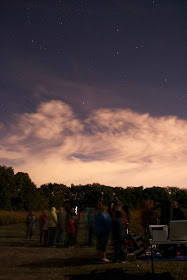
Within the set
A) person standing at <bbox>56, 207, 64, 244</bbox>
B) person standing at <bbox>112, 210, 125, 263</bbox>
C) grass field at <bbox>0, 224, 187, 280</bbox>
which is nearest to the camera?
grass field at <bbox>0, 224, 187, 280</bbox>

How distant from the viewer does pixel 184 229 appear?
7.53 metres

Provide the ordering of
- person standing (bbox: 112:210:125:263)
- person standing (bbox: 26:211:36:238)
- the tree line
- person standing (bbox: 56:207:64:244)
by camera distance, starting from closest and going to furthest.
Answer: person standing (bbox: 112:210:125:263), person standing (bbox: 56:207:64:244), person standing (bbox: 26:211:36:238), the tree line

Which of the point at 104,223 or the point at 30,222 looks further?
the point at 30,222

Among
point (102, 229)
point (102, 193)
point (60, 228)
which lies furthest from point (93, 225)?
point (102, 193)

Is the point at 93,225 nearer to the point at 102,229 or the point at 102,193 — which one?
the point at 102,229

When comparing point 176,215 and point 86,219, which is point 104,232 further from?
point 86,219

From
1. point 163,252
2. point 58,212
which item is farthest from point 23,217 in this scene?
point 163,252

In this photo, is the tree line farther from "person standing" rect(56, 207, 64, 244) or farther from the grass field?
the grass field

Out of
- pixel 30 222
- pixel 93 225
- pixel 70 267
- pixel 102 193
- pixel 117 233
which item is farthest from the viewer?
pixel 102 193

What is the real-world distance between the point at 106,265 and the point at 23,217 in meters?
28.5

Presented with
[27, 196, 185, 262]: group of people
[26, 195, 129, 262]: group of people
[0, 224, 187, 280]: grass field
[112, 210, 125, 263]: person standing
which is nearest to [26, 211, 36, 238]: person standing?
[26, 195, 129, 262]: group of people

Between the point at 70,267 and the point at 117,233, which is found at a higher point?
the point at 117,233

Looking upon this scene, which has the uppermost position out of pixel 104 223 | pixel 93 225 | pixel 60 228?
pixel 104 223

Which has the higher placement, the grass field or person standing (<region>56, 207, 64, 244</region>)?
person standing (<region>56, 207, 64, 244</region>)
